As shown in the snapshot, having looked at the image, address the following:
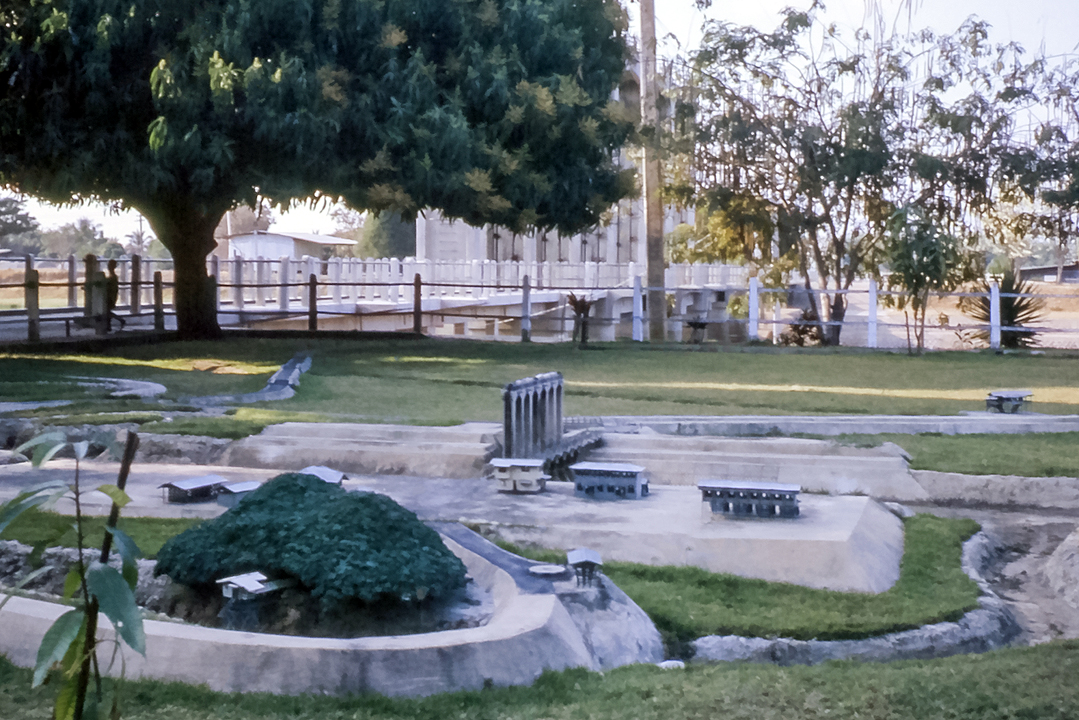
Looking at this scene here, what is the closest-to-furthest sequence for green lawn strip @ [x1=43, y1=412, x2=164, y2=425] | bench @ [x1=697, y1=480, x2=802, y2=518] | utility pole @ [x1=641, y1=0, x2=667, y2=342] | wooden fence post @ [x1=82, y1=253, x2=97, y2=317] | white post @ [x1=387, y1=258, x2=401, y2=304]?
1. bench @ [x1=697, y1=480, x2=802, y2=518]
2. green lawn strip @ [x1=43, y1=412, x2=164, y2=425]
3. wooden fence post @ [x1=82, y1=253, x2=97, y2=317]
4. utility pole @ [x1=641, y1=0, x2=667, y2=342]
5. white post @ [x1=387, y1=258, x2=401, y2=304]

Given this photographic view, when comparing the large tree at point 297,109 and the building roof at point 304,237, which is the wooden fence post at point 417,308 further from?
the building roof at point 304,237

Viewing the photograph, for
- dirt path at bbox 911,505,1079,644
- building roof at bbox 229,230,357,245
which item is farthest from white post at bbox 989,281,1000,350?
building roof at bbox 229,230,357,245

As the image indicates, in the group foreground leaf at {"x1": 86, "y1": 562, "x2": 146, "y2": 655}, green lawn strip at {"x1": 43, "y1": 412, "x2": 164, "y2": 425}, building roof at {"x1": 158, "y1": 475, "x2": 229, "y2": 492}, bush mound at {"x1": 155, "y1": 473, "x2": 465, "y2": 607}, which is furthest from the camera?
green lawn strip at {"x1": 43, "y1": 412, "x2": 164, "y2": 425}

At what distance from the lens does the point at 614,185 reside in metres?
19.5

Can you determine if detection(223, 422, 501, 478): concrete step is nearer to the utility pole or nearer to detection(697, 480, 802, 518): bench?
detection(697, 480, 802, 518): bench

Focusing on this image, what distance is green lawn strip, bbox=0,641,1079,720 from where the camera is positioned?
11.7 feet

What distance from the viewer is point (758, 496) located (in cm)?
622

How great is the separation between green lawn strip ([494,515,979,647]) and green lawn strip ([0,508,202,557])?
176 cm

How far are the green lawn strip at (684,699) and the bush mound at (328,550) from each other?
2.49ft

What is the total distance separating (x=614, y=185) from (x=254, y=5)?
677cm

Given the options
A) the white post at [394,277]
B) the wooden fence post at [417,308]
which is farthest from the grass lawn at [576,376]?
the white post at [394,277]

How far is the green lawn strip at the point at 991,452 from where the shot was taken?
8039 millimetres

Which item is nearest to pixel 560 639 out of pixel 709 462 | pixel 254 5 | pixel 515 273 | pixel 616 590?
pixel 616 590

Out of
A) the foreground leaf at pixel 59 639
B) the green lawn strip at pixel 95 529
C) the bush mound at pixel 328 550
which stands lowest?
the green lawn strip at pixel 95 529
